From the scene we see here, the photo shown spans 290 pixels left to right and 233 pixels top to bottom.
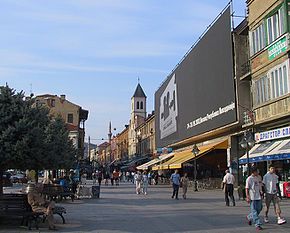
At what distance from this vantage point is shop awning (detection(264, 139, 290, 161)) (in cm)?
2370

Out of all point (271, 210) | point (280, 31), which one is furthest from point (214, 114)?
point (271, 210)

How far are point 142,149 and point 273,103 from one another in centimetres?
7502

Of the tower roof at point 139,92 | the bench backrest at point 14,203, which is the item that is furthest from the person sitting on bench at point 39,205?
the tower roof at point 139,92

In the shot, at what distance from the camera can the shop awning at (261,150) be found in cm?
2621

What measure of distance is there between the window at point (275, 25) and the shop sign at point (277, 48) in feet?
1.44

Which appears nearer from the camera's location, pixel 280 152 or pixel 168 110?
pixel 280 152

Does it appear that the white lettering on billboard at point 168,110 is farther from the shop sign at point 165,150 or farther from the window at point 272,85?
the window at point 272,85

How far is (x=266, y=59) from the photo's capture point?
91.1 ft

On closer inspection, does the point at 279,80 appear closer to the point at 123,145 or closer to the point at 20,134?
the point at 20,134

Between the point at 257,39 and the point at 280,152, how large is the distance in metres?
8.67

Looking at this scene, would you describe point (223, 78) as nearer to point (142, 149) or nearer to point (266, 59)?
point (266, 59)

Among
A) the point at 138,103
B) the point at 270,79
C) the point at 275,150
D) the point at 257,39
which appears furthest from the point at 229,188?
the point at 138,103

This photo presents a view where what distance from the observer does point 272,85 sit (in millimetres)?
27047

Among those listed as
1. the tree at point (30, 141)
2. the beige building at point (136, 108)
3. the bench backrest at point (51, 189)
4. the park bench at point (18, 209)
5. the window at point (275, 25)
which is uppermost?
the beige building at point (136, 108)
